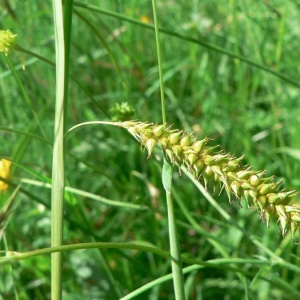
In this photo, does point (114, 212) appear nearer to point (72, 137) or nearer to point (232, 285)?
point (72, 137)

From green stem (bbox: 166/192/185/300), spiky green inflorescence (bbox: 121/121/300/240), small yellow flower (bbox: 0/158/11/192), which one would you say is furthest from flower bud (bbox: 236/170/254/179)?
small yellow flower (bbox: 0/158/11/192)

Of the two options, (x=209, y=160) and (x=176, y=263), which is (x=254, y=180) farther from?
(x=176, y=263)

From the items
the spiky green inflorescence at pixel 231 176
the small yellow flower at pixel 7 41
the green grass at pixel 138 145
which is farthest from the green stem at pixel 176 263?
the green grass at pixel 138 145

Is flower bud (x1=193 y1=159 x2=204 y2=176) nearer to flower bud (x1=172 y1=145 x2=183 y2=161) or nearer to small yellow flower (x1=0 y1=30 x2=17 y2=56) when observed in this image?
flower bud (x1=172 y1=145 x2=183 y2=161)

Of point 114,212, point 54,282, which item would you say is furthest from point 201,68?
point 54,282

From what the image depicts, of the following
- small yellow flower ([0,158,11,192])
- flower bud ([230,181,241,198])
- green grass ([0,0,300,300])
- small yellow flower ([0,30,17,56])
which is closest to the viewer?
flower bud ([230,181,241,198])

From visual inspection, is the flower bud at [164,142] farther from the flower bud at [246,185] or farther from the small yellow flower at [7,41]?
the small yellow flower at [7,41]
